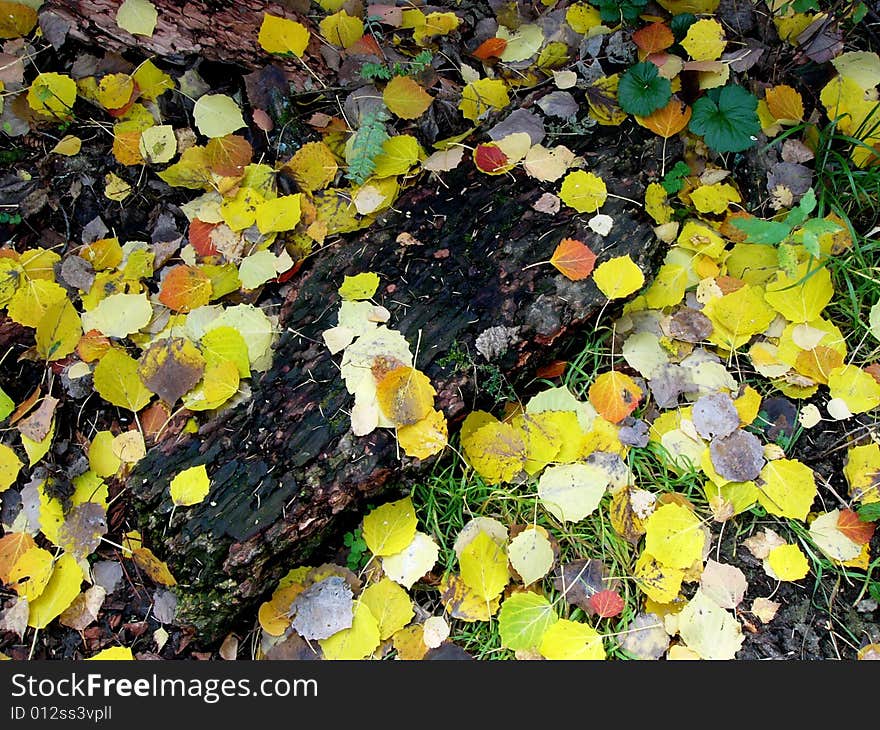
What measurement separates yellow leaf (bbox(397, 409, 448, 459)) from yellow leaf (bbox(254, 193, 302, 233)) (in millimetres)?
769

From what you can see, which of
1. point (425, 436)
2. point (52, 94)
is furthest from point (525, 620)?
point (52, 94)

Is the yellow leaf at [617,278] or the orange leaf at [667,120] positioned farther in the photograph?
the orange leaf at [667,120]

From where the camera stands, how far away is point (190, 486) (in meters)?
1.94

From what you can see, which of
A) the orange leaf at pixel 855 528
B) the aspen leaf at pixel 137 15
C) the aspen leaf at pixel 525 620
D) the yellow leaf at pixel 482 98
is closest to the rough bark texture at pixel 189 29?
the aspen leaf at pixel 137 15

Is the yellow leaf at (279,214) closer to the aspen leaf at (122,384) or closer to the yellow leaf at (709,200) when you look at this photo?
the aspen leaf at (122,384)

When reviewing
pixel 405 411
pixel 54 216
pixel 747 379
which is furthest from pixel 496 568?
pixel 54 216

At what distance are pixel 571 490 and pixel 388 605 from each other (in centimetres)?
61

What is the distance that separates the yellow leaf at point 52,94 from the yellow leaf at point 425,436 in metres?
1.64

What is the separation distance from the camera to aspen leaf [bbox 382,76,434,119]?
239cm

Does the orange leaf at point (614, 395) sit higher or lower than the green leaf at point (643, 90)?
lower

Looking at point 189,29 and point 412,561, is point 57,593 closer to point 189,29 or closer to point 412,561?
point 412,561

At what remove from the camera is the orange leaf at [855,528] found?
200 cm

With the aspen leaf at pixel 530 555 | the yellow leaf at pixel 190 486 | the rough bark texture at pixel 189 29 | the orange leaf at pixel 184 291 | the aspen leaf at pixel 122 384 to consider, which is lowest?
the aspen leaf at pixel 530 555

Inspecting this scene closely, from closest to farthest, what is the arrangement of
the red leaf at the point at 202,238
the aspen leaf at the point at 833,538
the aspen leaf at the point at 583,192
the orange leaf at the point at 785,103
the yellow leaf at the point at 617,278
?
the aspen leaf at the point at 833,538 → the yellow leaf at the point at 617,278 → the aspen leaf at the point at 583,192 → the red leaf at the point at 202,238 → the orange leaf at the point at 785,103
